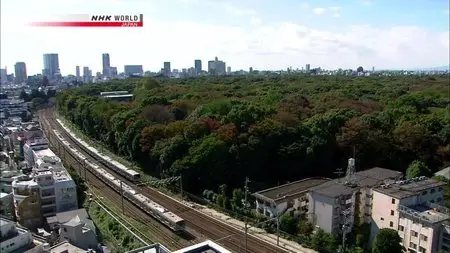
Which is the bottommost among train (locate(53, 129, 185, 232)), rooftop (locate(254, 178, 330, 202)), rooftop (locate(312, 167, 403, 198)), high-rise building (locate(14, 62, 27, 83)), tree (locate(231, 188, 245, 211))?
train (locate(53, 129, 185, 232))

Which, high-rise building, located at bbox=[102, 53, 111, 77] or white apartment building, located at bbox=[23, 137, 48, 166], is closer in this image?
white apartment building, located at bbox=[23, 137, 48, 166]

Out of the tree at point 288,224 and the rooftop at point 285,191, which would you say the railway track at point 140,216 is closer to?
the tree at point 288,224

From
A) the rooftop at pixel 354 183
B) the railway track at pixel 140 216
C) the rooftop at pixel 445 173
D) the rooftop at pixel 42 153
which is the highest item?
the rooftop at pixel 354 183

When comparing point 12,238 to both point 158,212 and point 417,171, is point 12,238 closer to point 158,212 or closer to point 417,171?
point 158,212

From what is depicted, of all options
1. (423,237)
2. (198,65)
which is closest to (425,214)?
(423,237)

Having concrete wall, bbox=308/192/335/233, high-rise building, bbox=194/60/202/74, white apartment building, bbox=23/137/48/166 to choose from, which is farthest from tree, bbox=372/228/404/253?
high-rise building, bbox=194/60/202/74

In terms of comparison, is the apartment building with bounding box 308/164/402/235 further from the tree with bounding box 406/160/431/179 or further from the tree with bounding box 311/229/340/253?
the tree with bounding box 406/160/431/179

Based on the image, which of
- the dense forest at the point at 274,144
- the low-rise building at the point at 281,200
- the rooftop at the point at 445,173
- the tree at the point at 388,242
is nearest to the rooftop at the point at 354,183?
the low-rise building at the point at 281,200

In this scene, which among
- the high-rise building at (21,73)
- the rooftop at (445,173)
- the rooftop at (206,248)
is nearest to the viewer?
the rooftop at (206,248)
